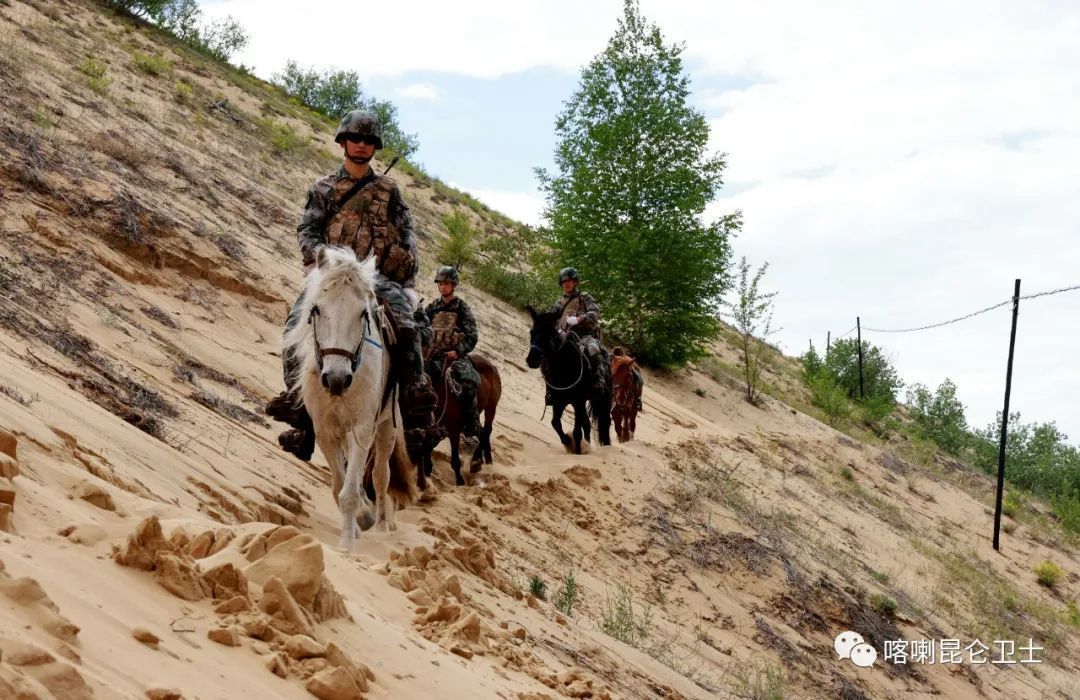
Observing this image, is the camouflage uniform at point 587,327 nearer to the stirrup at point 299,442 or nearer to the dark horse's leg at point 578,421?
the dark horse's leg at point 578,421

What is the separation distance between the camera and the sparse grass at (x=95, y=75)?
71.3 ft

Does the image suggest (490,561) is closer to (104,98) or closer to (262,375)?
(262,375)

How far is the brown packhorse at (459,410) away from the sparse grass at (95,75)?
13.3 m

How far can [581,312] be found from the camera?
16.5m

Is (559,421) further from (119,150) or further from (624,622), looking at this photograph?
(119,150)

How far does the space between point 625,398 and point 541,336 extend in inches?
144

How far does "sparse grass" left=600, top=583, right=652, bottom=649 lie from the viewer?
27.7 ft

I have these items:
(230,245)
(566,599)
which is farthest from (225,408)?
(230,245)

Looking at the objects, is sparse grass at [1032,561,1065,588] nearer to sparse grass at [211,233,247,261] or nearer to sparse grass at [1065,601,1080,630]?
sparse grass at [1065,601,1080,630]

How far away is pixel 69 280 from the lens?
11219mm

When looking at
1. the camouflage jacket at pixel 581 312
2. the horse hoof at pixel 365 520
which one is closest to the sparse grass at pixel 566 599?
the horse hoof at pixel 365 520

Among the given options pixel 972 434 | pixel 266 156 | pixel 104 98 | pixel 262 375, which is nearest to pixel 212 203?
pixel 104 98

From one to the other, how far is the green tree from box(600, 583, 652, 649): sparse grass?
19.7 metres

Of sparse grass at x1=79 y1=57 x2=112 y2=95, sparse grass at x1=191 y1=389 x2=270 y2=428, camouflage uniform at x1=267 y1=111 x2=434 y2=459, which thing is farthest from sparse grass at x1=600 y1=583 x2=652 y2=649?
sparse grass at x1=79 y1=57 x2=112 y2=95
